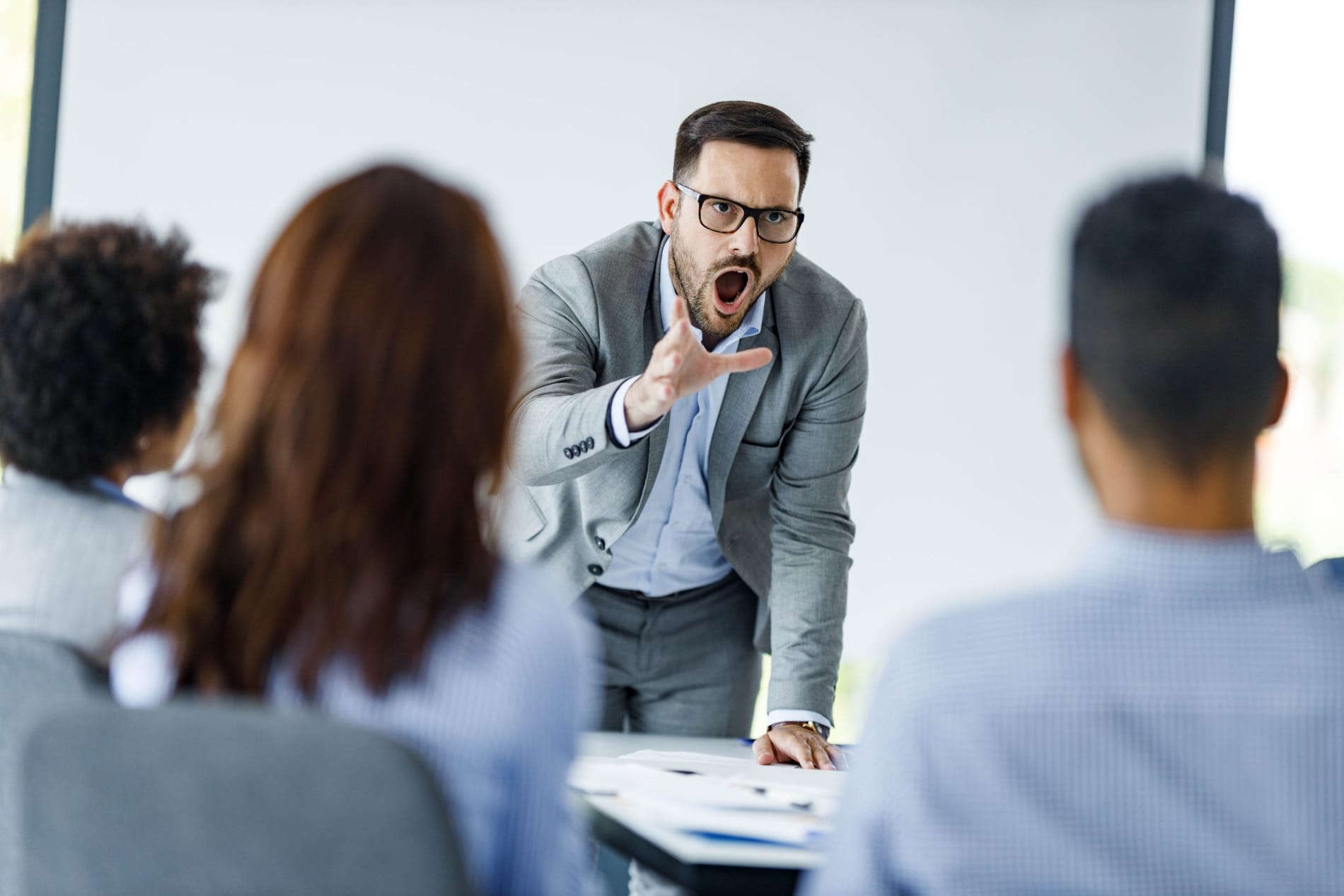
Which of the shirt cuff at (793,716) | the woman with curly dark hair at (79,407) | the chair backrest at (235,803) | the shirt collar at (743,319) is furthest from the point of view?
the shirt collar at (743,319)

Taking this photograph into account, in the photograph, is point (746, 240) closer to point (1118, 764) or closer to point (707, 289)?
point (707, 289)

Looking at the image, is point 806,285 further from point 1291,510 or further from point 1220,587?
point 1291,510

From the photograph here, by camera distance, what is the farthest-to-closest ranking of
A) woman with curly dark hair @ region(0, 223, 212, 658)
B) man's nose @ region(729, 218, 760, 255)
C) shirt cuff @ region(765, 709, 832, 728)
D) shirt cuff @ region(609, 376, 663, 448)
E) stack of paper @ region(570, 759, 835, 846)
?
1. man's nose @ region(729, 218, 760, 255)
2. shirt cuff @ region(765, 709, 832, 728)
3. shirt cuff @ region(609, 376, 663, 448)
4. stack of paper @ region(570, 759, 835, 846)
5. woman with curly dark hair @ region(0, 223, 212, 658)

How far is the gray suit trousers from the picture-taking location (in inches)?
101

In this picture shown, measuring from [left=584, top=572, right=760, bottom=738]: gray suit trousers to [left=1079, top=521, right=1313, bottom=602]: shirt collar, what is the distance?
5.35 ft

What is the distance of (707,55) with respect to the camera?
3416mm

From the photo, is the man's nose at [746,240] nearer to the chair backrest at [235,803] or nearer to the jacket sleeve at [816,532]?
the jacket sleeve at [816,532]

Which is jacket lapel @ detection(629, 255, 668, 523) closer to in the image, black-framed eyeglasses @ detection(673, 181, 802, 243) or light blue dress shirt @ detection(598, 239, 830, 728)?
light blue dress shirt @ detection(598, 239, 830, 728)

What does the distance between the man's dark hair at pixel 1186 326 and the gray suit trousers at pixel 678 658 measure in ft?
5.35

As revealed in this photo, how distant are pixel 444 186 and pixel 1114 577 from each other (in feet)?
2.00

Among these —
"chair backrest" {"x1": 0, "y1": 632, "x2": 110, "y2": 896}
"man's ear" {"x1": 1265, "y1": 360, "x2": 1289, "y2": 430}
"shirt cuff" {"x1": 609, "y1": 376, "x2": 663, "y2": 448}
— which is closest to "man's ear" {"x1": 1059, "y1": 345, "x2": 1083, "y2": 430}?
"man's ear" {"x1": 1265, "y1": 360, "x2": 1289, "y2": 430}

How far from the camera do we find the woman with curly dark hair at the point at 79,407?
1.24 m

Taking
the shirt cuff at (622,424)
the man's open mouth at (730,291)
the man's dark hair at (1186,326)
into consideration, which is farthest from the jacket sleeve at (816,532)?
the man's dark hair at (1186,326)

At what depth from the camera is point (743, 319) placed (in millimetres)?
2584
